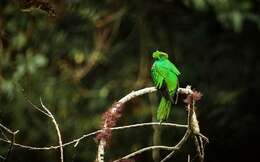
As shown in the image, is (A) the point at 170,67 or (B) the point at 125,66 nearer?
(A) the point at 170,67

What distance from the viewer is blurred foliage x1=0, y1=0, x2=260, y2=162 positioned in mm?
6316

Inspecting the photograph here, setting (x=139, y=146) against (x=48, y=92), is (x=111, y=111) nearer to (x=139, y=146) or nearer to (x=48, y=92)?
(x=48, y=92)

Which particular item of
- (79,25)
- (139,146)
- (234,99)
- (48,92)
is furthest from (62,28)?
(234,99)

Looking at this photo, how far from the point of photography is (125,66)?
7500mm

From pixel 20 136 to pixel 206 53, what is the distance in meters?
2.28

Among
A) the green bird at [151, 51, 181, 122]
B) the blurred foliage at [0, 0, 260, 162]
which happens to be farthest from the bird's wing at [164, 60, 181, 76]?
the blurred foliage at [0, 0, 260, 162]

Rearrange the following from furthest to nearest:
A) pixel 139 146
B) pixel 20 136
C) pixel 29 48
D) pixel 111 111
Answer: pixel 139 146
pixel 20 136
pixel 29 48
pixel 111 111

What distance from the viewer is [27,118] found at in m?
6.83

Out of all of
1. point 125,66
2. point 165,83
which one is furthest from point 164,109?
point 125,66

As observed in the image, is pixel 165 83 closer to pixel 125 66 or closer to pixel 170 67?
pixel 170 67

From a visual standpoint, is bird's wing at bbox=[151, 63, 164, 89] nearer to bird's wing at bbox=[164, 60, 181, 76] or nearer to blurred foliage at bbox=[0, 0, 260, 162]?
bird's wing at bbox=[164, 60, 181, 76]

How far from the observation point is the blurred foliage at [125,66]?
20.7ft

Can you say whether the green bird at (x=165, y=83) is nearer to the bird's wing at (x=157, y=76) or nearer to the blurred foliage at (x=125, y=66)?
the bird's wing at (x=157, y=76)

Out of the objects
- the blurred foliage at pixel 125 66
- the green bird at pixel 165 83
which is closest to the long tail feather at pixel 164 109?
the green bird at pixel 165 83
